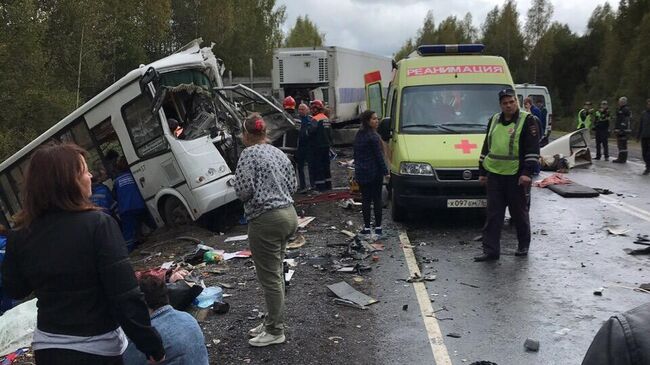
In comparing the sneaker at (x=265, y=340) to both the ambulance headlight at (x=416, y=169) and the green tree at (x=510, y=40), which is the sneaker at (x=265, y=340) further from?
the green tree at (x=510, y=40)

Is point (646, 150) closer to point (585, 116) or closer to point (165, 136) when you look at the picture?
point (585, 116)

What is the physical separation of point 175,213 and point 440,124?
4.61 m

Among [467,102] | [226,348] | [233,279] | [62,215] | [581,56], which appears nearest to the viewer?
[62,215]

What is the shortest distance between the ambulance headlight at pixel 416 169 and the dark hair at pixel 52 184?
6.17 metres

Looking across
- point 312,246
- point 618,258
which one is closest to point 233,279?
point 312,246

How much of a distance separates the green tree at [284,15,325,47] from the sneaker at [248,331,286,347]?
60037mm

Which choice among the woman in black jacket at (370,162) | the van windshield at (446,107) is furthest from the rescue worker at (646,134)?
the woman in black jacket at (370,162)

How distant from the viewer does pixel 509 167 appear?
671 centimetres

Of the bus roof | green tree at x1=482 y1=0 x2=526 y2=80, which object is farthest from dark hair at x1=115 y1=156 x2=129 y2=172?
green tree at x1=482 y1=0 x2=526 y2=80

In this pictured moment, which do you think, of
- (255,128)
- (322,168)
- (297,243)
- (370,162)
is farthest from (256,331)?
(322,168)

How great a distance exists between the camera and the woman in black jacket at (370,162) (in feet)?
25.8

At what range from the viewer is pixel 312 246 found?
774 centimetres

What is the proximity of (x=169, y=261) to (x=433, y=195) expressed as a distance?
12.8 feet

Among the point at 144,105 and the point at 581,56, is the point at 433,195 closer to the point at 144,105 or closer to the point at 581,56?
the point at 144,105
